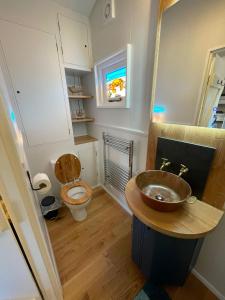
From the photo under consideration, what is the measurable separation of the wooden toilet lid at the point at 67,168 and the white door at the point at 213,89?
1.51 meters

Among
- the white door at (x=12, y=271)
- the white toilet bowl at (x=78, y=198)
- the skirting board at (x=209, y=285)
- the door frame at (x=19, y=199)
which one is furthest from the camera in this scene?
the white toilet bowl at (x=78, y=198)

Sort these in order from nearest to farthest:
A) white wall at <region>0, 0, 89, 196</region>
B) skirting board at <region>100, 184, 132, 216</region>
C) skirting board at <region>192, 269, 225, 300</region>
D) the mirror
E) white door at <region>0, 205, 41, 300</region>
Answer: white door at <region>0, 205, 41, 300</region>
the mirror
skirting board at <region>192, 269, 225, 300</region>
white wall at <region>0, 0, 89, 196</region>
skirting board at <region>100, 184, 132, 216</region>

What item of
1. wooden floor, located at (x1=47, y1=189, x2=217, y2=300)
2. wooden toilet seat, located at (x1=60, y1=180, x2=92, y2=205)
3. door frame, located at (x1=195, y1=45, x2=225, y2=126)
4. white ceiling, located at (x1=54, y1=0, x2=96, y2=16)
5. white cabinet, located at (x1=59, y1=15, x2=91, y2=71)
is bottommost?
wooden floor, located at (x1=47, y1=189, x2=217, y2=300)

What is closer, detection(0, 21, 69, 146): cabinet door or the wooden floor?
the wooden floor

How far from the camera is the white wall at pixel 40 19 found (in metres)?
1.25

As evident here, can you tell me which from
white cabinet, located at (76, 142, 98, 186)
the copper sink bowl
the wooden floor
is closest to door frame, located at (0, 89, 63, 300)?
the wooden floor

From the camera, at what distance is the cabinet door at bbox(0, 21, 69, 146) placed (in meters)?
1.32

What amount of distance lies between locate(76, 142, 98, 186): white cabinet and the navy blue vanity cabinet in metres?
1.28

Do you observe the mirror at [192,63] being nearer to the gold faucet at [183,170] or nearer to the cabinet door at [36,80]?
the gold faucet at [183,170]

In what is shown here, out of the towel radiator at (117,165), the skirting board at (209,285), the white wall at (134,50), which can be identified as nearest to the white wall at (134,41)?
the white wall at (134,50)

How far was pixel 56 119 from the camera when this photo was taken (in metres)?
1.73

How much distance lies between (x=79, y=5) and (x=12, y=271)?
2.49 metres

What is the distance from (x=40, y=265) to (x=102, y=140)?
60.8 inches

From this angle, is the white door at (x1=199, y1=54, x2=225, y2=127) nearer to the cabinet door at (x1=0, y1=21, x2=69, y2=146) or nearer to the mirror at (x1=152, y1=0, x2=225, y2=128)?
the mirror at (x1=152, y1=0, x2=225, y2=128)
